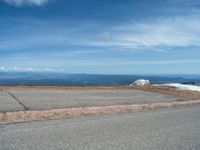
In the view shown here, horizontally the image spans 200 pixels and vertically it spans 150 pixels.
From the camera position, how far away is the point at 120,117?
28.1 ft

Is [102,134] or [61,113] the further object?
[61,113]

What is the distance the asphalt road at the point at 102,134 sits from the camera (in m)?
5.37

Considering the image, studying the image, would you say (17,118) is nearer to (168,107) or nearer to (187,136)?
(187,136)

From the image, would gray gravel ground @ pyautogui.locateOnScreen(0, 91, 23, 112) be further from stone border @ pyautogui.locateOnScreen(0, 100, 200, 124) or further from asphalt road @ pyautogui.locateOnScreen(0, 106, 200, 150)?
asphalt road @ pyautogui.locateOnScreen(0, 106, 200, 150)

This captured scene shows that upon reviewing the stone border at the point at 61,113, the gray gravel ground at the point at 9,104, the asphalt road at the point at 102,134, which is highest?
the gray gravel ground at the point at 9,104

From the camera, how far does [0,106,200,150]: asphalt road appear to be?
5.37 m

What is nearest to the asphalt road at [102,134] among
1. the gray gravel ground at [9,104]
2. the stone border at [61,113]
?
the stone border at [61,113]

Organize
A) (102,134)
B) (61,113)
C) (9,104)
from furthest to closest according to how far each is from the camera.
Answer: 1. (9,104)
2. (61,113)
3. (102,134)

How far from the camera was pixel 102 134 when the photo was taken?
248 inches

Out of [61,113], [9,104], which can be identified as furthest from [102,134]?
[9,104]

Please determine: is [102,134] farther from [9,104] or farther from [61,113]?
[9,104]

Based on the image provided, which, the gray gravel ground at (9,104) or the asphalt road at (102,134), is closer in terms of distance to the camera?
the asphalt road at (102,134)

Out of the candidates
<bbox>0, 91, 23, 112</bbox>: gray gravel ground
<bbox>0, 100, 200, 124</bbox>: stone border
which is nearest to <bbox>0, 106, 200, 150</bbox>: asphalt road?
<bbox>0, 100, 200, 124</bbox>: stone border

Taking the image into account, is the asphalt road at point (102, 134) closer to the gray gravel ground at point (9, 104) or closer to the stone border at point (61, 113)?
the stone border at point (61, 113)
